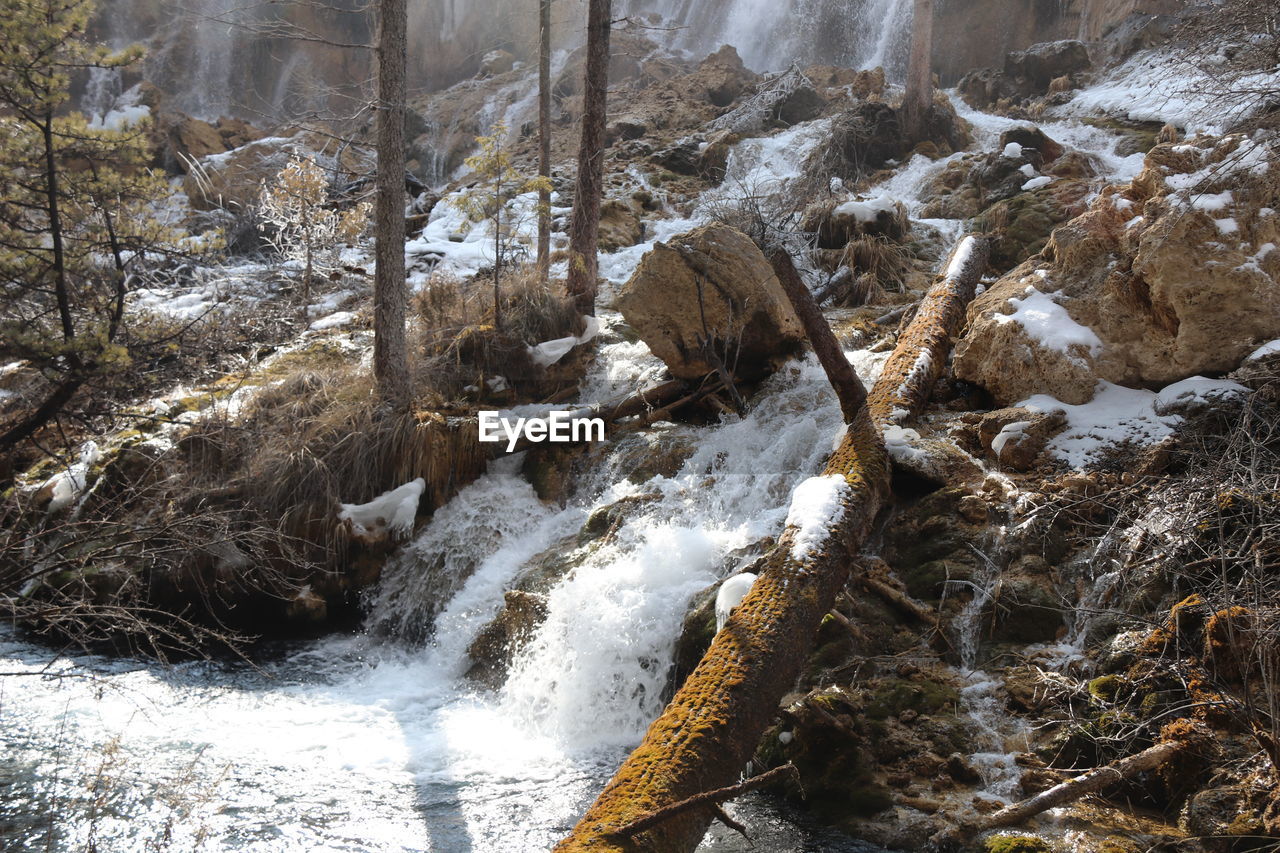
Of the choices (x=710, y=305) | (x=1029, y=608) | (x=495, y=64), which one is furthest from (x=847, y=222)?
(x=495, y=64)

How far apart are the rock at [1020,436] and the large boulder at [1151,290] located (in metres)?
0.34

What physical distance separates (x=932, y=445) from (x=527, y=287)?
18.1 ft

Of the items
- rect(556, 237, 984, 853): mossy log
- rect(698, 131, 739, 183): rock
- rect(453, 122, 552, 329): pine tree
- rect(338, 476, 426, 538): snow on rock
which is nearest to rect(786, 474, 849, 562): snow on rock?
rect(556, 237, 984, 853): mossy log

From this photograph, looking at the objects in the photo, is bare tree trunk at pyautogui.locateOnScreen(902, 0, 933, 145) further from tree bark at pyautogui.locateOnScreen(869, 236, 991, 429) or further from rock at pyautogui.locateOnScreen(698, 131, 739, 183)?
tree bark at pyautogui.locateOnScreen(869, 236, 991, 429)

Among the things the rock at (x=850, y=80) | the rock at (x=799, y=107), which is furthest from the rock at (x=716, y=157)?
the rock at (x=850, y=80)

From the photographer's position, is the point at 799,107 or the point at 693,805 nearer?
the point at 693,805

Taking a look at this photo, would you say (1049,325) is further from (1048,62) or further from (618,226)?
(1048,62)

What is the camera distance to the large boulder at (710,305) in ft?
27.2

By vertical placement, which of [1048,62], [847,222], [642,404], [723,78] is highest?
[723,78]

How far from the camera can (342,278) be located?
14.0 m

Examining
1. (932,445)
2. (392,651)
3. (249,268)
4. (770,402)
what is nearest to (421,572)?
(392,651)

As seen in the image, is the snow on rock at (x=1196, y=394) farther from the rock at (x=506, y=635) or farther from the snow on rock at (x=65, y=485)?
the snow on rock at (x=65, y=485)

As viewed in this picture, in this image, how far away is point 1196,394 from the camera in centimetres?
524

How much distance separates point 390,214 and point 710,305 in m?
3.28
